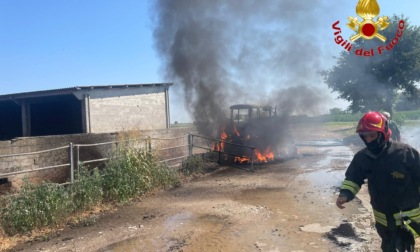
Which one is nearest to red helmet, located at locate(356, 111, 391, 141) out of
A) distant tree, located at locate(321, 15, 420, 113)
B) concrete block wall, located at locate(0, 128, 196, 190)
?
concrete block wall, located at locate(0, 128, 196, 190)

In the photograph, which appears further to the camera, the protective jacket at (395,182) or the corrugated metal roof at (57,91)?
the corrugated metal roof at (57,91)

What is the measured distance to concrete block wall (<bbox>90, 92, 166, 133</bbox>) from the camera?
15523mm

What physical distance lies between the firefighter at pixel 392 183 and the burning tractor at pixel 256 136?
10474mm

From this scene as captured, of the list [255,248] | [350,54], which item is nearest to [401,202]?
[255,248]

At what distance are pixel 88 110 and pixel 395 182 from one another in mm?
13729

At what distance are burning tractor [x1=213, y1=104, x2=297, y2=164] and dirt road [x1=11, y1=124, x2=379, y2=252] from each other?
5.13m

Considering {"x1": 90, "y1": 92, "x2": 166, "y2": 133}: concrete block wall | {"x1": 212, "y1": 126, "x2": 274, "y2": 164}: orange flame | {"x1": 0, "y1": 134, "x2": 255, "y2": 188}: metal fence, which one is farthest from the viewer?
{"x1": 90, "y1": 92, "x2": 166, "y2": 133}: concrete block wall

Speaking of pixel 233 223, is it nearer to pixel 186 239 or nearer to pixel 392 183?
pixel 186 239

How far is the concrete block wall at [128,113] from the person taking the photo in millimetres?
15523

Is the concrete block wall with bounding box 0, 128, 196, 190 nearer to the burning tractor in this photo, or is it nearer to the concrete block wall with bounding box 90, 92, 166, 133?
the concrete block wall with bounding box 90, 92, 166, 133

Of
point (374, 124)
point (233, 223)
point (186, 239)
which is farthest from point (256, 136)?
point (374, 124)

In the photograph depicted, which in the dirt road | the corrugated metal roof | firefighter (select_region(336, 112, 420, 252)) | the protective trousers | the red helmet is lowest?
the dirt road

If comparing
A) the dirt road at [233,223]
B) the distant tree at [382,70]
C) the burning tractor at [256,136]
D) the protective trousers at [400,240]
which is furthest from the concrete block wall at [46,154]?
the distant tree at [382,70]

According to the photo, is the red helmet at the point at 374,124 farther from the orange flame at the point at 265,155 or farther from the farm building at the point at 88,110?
the farm building at the point at 88,110
